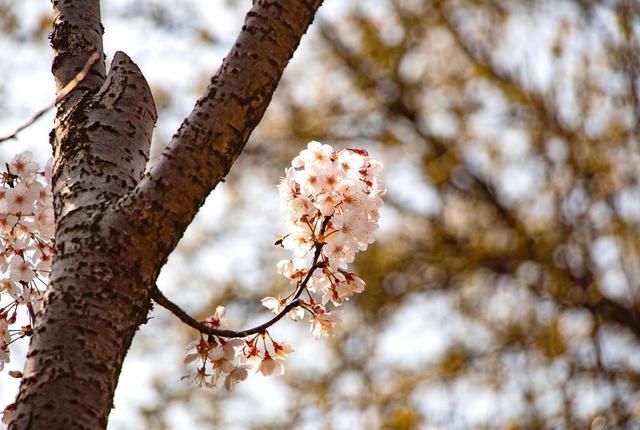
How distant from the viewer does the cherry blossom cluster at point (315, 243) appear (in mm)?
1558

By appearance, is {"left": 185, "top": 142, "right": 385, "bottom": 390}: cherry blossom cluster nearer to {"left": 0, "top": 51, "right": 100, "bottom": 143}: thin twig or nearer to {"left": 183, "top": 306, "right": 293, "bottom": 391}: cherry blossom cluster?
{"left": 183, "top": 306, "right": 293, "bottom": 391}: cherry blossom cluster

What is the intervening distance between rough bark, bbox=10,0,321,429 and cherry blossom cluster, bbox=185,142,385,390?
0.37m

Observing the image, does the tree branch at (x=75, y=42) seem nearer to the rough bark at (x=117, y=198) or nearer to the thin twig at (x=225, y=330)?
the rough bark at (x=117, y=198)

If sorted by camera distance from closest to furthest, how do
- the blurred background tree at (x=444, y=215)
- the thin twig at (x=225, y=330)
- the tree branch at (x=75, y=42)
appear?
the thin twig at (x=225, y=330), the tree branch at (x=75, y=42), the blurred background tree at (x=444, y=215)

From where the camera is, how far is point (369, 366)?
5762 millimetres

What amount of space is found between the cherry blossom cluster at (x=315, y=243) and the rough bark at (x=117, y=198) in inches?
14.6

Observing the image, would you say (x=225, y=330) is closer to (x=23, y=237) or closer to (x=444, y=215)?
(x=23, y=237)

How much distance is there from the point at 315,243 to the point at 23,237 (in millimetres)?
533

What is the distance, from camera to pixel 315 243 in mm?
1599

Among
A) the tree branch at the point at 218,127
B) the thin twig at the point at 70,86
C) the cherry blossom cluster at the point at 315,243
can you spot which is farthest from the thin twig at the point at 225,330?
the thin twig at the point at 70,86

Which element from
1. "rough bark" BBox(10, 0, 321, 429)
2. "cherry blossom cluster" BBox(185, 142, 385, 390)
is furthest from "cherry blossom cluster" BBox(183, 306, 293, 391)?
"rough bark" BBox(10, 0, 321, 429)

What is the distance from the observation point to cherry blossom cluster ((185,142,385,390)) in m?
1.56

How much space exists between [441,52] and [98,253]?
5.78 m

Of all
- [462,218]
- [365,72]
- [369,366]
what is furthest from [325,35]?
[369,366]
